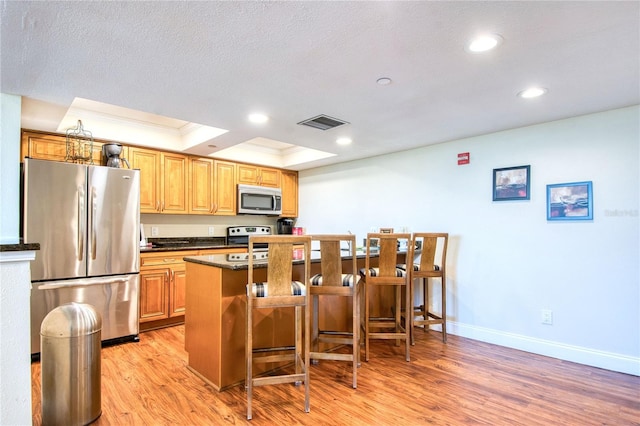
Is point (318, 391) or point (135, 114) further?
point (135, 114)

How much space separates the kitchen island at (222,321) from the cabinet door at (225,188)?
2.13 metres

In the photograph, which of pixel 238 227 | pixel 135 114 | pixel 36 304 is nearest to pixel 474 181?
A: pixel 238 227

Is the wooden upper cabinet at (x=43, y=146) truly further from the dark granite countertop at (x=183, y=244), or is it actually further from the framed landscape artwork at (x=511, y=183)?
the framed landscape artwork at (x=511, y=183)

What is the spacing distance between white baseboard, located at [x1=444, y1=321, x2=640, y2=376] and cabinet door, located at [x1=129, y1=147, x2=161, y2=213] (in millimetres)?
3770

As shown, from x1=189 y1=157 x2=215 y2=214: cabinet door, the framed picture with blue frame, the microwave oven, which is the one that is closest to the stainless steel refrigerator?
x1=189 y1=157 x2=215 y2=214: cabinet door

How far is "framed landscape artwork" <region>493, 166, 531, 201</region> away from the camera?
3.23 metres

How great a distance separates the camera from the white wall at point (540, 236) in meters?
2.73

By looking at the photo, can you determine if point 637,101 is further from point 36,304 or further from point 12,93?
point 36,304

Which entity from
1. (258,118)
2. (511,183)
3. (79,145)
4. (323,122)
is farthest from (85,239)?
(511,183)

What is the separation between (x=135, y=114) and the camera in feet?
12.4

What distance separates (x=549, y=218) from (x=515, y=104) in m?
1.18

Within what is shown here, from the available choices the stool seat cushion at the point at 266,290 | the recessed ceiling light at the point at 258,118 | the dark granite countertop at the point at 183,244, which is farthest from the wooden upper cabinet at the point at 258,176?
the stool seat cushion at the point at 266,290

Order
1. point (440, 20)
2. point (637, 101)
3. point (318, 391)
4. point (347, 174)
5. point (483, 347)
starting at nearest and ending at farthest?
point (440, 20)
point (318, 391)
point (637, 101)
point (483, 347)
point (347, 174)

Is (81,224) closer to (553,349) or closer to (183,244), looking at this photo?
(183,244)
